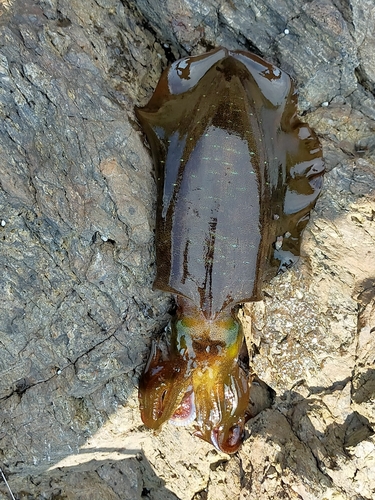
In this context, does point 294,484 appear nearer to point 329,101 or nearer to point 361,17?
point 329,101

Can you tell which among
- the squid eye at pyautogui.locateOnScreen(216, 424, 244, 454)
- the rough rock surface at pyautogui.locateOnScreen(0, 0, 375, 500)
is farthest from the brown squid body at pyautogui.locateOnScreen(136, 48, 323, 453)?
the rough rock surface at pyautogui.locateOnScreen(0, 0, 375, 500)

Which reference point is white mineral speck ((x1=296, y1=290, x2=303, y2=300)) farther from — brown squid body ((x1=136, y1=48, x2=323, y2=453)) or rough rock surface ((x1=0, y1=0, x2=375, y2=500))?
brown squid body ((x1=136, y1=48, x2=323, y2=453))

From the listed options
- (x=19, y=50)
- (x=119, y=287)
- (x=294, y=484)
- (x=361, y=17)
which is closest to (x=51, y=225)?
(x=119, y=287)

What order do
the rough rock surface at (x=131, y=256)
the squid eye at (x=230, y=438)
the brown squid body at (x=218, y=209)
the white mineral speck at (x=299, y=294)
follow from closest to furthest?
the rough rock surface at (x=131, y=256), the brown squid body at (x=218, y=209), the white mineral speck at (x=299, y=294), the squid eye at (x=230, y=438)

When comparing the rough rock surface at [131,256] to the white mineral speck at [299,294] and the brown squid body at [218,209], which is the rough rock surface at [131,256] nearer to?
the white mineral speck at [299,294]

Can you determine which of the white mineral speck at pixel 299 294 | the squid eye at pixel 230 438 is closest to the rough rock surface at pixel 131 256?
the white mineral speck at pixel 299 294

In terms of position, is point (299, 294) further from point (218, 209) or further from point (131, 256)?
point (131, 256)
